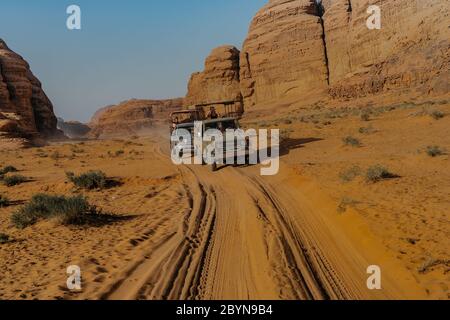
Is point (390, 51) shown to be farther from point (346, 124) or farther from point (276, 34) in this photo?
point (346, 124)

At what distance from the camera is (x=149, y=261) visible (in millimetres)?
5742

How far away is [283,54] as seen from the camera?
→ 68.3 m

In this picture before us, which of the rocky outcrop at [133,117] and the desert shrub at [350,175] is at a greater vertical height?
the rocky outcrop at [133,117]

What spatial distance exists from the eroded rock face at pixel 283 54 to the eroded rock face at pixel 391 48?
8.91 feet

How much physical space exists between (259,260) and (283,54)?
6720 cm

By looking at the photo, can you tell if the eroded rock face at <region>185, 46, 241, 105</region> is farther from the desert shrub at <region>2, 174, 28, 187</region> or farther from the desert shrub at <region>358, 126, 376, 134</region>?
the desert shrub at <region>2, 174, 28, 187</region>

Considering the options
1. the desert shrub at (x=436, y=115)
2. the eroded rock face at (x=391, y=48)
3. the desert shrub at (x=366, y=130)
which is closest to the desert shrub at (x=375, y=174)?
the desert shrub at (x=366, y=130)

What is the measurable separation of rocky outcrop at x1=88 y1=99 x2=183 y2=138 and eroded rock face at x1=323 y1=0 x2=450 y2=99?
182 feet

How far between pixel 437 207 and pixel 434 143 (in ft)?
32.6

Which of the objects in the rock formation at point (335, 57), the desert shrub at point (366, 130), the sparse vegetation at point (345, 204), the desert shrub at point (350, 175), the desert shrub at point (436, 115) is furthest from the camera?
the rock formation at point (335, 57)

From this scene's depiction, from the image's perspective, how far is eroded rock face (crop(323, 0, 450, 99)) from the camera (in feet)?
134

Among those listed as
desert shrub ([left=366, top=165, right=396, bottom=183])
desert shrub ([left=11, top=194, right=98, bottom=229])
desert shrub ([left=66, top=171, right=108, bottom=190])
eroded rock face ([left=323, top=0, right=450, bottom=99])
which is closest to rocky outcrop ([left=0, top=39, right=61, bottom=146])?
desert shrub ([left=66, top=171, right=108, bottom=190])

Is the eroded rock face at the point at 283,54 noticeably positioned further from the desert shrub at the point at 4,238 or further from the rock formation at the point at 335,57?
the desert shrub at the point at 4,238

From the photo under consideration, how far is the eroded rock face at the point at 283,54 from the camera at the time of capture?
64.8 meters
